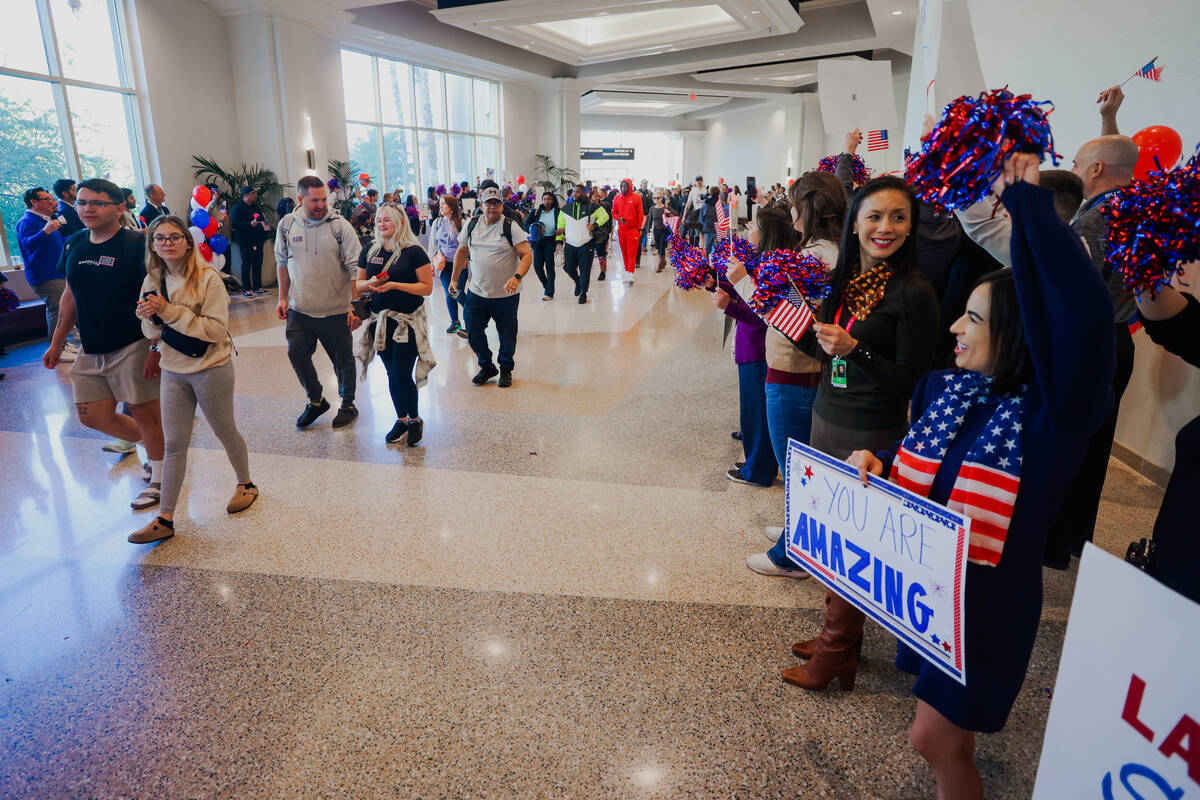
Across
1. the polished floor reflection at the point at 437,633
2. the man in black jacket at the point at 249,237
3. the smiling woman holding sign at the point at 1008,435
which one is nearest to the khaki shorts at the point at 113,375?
the polished floor reflection at the point at 437,633

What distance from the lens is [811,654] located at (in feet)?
7.34

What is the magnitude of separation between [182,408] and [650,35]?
1523 centimetres

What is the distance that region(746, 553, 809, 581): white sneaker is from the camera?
281 cm

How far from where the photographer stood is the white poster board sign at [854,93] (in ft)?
14.0

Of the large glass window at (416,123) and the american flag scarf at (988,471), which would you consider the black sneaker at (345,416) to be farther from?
the large glass window at (416,123)

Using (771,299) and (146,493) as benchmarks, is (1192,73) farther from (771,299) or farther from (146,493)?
(146,493)

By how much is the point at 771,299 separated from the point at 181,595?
255cm

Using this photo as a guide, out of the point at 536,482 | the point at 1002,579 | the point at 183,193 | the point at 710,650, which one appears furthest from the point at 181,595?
the point at 183,193

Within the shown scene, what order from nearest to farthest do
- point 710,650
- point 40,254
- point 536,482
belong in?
point 710,650, point 536,482, point 40,254

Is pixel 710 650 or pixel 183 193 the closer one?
pixel 710 650

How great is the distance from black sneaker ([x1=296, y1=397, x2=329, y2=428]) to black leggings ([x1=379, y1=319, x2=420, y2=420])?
714 millimetres

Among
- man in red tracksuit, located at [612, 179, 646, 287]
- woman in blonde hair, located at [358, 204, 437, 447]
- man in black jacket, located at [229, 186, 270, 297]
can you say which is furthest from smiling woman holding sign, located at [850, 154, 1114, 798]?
man in black jacket, located at [229, 186, 270, 297]

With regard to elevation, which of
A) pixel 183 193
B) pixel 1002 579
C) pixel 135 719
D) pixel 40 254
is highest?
pixel 183 193

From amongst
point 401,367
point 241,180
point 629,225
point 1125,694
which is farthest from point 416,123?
point 1125,694
